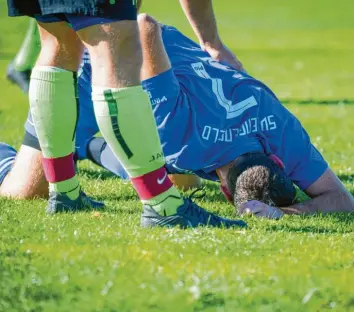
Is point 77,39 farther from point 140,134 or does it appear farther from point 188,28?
point 188,28

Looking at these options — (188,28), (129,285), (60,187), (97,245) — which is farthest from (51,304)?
(188,28)

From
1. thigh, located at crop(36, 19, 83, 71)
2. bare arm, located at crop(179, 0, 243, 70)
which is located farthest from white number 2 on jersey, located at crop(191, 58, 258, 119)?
thigh, located at crop(36, 19, 83, 71)

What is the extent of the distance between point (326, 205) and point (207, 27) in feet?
4.49

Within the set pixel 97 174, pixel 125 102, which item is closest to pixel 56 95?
pixel 125 102

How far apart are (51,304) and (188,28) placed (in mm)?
16904

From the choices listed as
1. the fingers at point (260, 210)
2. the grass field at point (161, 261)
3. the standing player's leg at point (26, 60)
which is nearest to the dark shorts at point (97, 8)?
the grass field at point (161, 261)

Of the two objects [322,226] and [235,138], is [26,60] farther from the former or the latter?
[322,226]

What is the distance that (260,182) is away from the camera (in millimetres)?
5668

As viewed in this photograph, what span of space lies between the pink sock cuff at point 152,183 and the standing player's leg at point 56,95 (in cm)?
54

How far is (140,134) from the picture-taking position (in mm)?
Result: 4793

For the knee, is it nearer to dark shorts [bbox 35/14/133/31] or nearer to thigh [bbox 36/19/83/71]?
thigh [bbox 36/19/83/71]

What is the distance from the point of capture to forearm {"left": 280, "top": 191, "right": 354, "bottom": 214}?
5.77 meters

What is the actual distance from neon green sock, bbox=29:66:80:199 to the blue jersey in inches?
26.5

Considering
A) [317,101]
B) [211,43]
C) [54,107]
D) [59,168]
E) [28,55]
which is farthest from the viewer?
[317,101]
